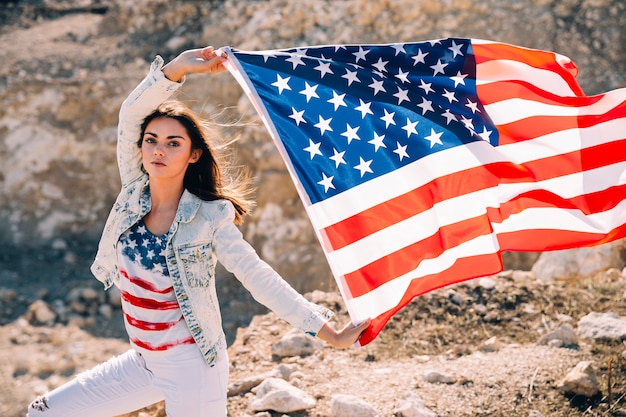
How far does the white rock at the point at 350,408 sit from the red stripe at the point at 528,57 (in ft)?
6.30

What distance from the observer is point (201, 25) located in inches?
364

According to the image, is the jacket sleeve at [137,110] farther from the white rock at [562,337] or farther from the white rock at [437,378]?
the white rock at [562,337]

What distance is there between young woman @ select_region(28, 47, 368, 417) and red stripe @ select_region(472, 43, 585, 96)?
5.16ft

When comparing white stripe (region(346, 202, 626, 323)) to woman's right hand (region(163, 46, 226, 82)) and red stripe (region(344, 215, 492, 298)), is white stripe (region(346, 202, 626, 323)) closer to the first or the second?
red stripe (region(344, 215, 492, 298))

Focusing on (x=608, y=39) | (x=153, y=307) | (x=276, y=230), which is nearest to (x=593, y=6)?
(x=608, y=39)

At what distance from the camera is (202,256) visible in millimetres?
2867

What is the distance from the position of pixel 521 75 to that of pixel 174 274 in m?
2.25

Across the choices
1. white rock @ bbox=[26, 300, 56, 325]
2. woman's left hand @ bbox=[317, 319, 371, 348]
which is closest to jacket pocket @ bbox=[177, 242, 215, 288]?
woman's left hand @ bbox=[317, 319, 371, 348]

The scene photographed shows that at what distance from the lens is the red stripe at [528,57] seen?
3895mm

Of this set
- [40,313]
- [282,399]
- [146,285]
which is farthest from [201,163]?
[40,313]

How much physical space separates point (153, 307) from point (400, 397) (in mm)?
1851

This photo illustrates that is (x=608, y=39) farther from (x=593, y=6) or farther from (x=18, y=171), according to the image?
(x=18, y=171)

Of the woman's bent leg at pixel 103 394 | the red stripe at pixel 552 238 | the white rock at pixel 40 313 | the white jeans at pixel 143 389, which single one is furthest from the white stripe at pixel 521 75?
the white rock at pixel 40 313

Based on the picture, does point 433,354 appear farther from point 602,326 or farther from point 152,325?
point 152,325
